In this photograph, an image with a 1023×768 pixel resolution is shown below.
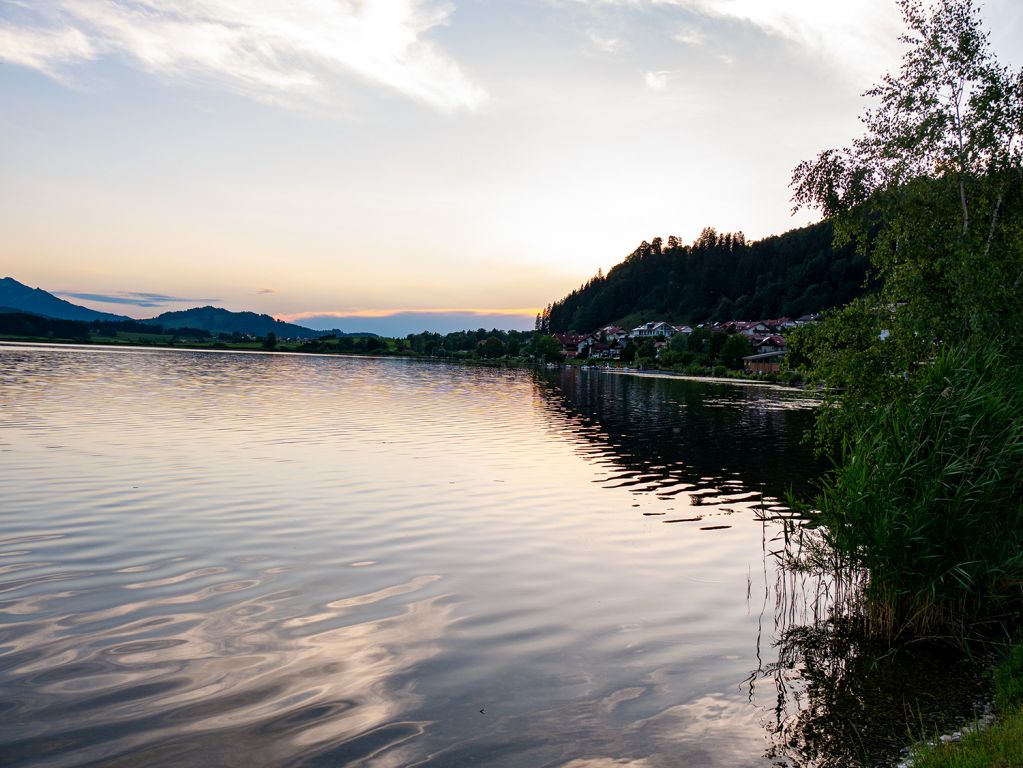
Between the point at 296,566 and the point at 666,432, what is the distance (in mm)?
41779

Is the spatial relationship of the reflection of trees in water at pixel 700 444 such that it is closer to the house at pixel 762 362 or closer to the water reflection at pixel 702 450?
the water reflection at pixel 702 450

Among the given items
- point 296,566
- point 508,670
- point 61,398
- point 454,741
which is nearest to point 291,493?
point 296,566

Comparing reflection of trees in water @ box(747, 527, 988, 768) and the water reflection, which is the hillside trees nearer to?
reflection of trees in water @ box(747, 527, 988, 768)

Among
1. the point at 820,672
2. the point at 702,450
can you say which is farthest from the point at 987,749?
the point at 702,450

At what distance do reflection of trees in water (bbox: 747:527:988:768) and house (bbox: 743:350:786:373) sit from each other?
160 m

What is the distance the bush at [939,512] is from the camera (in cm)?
1402

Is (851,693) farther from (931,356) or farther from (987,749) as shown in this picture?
(931,356)

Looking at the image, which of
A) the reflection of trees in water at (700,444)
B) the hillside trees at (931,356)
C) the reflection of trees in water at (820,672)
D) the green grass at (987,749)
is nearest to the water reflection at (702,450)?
the reflection of trees in water at (700,444)

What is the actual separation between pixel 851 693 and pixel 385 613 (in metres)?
9.40

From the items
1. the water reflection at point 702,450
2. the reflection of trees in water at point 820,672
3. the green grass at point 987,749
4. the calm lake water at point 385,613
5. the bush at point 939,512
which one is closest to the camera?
the green grass at point 987,749

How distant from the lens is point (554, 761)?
9.85 meters

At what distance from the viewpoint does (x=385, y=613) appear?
50.8 ft

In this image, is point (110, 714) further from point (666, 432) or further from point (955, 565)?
point (666, 432)

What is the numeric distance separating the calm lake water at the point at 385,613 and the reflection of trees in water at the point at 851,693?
12 centimetres
